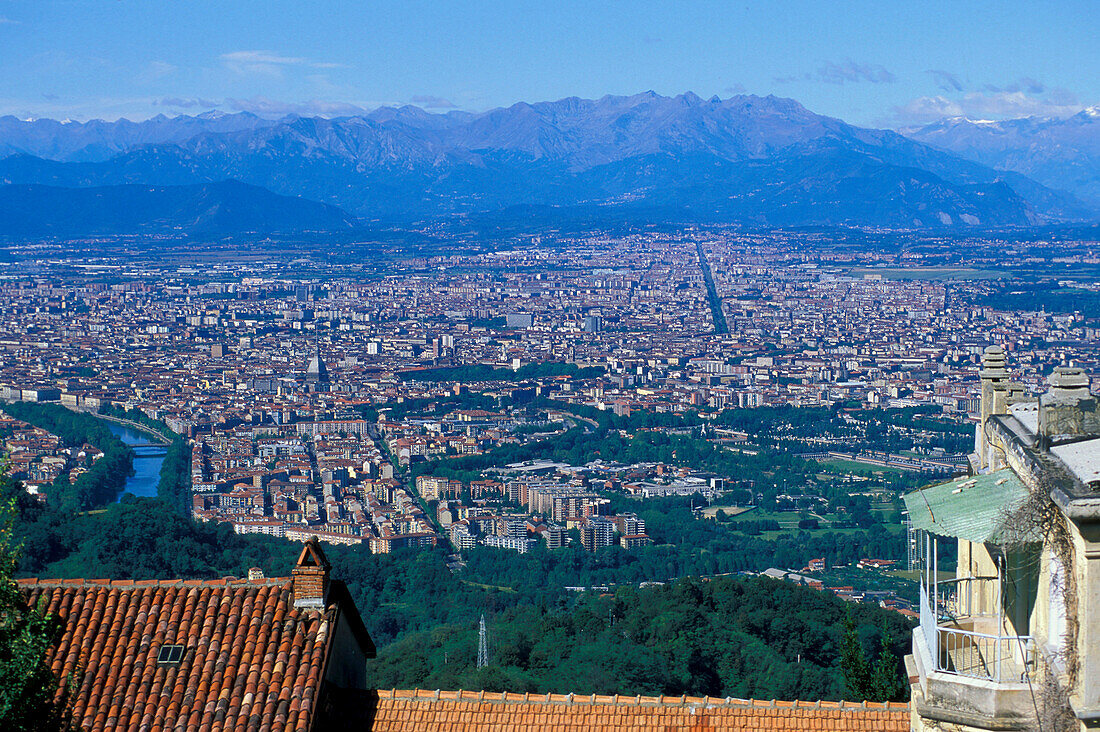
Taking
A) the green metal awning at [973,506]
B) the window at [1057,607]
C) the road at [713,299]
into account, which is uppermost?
the green metal awning at [973,506]

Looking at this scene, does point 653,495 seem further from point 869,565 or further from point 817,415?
point 817,415

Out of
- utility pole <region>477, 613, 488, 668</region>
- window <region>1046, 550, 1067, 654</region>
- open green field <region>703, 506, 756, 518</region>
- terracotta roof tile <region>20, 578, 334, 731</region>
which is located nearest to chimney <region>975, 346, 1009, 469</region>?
window <region>1046, 550, 1067, 654</region>

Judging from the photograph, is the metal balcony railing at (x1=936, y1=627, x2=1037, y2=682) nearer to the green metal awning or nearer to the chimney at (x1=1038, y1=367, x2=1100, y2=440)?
the green metal awning

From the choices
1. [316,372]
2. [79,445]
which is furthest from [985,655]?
[316,372]

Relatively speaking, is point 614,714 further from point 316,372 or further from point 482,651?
point 316,372

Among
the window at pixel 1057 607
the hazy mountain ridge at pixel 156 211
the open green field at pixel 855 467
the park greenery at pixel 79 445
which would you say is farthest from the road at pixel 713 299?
the window at pixel 1057 607

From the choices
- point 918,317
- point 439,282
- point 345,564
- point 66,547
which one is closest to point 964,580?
point 66,547

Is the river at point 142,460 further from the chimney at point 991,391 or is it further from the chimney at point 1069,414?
the chimney at point 1069,414
